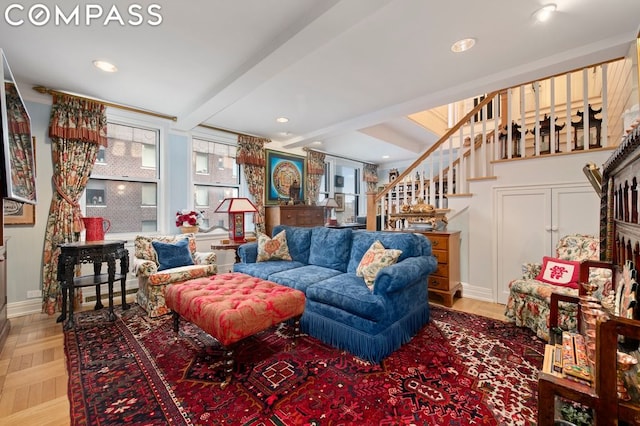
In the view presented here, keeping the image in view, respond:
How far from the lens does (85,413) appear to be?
1.52m

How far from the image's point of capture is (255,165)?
4.87 meters

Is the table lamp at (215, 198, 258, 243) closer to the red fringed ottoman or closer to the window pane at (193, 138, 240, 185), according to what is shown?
the window pane at (193, 138, 240, 185)

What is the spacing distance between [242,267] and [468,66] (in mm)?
3173

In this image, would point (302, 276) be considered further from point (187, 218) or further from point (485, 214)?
point (485, 214)

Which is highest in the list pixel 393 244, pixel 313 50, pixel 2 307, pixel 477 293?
pixel 313 50

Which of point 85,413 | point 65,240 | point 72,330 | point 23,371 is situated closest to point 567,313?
point 85,413

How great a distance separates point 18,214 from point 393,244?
4.01 meters

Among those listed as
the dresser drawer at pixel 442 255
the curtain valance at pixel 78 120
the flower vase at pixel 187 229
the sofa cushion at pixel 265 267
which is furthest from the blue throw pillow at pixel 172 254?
the dresser drawer at pixel 442 255

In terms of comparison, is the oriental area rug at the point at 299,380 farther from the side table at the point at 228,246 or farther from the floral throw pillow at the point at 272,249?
the side table at the point at 228,246

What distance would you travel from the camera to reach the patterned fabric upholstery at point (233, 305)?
5.73 feet

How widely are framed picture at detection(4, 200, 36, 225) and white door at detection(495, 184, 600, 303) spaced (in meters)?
5.33

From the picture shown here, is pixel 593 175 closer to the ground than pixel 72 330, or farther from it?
farther from it

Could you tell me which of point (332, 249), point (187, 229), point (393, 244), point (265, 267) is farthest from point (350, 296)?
point (187, 229)

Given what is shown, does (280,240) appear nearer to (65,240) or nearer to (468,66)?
(65,240)
